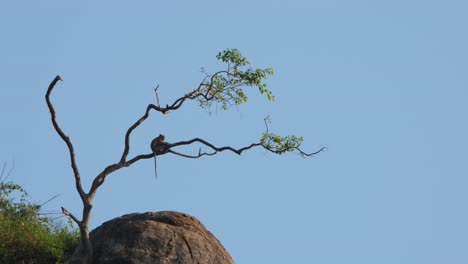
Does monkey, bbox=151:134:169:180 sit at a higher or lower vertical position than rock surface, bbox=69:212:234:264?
higher

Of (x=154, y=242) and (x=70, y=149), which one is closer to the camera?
(x=154, y=242)

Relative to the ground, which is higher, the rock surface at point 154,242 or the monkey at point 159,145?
the monkey at point 159,145

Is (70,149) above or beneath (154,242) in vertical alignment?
above

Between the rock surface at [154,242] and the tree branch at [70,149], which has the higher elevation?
the tree branch at [70,149]

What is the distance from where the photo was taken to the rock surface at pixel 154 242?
65.2 ft

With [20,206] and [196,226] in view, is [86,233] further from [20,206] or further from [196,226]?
[20,206]

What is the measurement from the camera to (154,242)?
2005cm

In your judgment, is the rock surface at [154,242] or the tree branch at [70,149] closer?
the rock surface at [154,242]

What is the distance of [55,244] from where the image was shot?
25.4 m

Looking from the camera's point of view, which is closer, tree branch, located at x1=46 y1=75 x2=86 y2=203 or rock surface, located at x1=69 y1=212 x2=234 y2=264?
rock surface, located at x1=69 y1=212 x2=234 y2=264

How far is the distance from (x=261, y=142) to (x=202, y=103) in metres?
1.78

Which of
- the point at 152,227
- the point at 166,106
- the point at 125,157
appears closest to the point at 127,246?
the point at 152,227

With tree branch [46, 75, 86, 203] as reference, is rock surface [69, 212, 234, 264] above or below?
below

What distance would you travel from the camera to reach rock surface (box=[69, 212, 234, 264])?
782 inches
